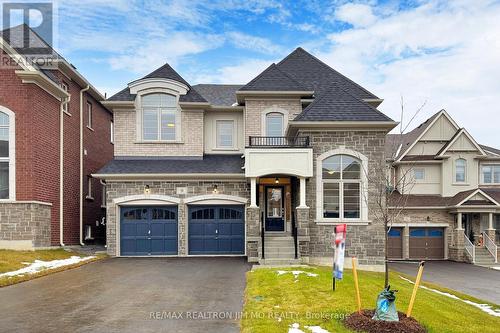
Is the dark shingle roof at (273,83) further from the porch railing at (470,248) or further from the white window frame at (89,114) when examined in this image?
the porch railing at (470,248)

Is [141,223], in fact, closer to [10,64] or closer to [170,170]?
[170,170]

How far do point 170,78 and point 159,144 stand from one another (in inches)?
136

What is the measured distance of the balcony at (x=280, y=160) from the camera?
50.5 feet

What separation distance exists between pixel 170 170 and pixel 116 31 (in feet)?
27.2

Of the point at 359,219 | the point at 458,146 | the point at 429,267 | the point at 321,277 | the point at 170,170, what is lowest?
the point at 429,267

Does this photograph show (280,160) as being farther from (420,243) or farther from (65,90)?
(420,243)

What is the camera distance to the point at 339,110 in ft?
→ 52.1

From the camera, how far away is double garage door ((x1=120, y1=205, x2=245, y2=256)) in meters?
18.5

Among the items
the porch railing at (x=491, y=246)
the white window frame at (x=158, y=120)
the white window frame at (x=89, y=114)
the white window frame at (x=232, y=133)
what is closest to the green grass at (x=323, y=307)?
the white window frame at (x=232, y=133)

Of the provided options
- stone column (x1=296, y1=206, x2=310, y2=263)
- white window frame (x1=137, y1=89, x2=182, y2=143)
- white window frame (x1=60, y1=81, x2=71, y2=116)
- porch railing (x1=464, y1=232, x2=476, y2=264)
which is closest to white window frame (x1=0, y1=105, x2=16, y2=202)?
white window frame (x1=60, y1=81, x2=71, y2=116)

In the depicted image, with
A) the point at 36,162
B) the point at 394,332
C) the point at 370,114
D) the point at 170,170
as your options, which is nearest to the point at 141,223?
the point at 170,170

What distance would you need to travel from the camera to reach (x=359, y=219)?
15562mm

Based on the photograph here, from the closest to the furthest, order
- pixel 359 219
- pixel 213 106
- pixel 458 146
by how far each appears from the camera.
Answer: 1. pixel 359 219
2. pixel 213 106
3. pixel 458 146

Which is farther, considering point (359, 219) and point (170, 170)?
point (170, 170)
